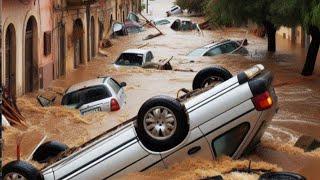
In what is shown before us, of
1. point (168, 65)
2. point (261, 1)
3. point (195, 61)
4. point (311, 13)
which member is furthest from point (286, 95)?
point (195, 61)

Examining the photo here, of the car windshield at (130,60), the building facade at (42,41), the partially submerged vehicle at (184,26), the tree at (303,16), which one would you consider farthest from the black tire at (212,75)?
the partially submerged vehicle at (184,26)

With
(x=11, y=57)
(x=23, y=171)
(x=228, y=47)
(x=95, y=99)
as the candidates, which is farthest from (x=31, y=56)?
(x=23, y=171)

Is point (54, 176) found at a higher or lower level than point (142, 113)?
lower

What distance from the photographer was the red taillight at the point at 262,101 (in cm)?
655

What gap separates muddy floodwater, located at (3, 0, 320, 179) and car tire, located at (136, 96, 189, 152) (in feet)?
0.99

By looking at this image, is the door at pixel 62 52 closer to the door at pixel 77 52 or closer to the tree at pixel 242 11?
the door at pixel 77 52

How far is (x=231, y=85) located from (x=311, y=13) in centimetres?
1385

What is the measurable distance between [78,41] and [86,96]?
1261 cm

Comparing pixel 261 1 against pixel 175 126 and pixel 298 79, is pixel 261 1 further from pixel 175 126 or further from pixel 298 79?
pixel 175 126

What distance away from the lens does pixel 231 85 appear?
6.73 meters

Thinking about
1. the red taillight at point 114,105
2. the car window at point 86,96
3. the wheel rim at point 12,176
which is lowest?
the red taillight at point 114,105

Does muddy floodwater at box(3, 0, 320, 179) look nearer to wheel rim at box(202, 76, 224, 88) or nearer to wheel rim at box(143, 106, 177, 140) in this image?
wheel rim at box(143, 106, 177, 140)

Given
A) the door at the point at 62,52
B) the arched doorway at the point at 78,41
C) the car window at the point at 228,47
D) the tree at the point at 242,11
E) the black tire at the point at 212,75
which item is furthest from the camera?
the car window at the point at 228,47

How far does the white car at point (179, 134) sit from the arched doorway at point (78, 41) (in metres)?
19.8
